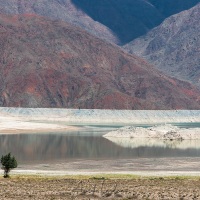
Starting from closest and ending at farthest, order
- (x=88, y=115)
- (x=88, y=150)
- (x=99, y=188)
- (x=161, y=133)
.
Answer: (x=99, y=188) → (x=88, y=150) → (x=161, y=133) → (x=88, y=115)

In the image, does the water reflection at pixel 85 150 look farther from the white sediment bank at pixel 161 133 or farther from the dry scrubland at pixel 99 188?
the dry scrubland at pixel 99 188

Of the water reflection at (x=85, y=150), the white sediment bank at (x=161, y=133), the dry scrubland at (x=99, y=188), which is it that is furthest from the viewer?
the white sediment bank at (x=161, y=133)

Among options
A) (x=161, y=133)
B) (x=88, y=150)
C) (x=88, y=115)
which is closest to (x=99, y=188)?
(x=88, y=150)

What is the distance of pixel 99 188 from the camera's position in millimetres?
32844

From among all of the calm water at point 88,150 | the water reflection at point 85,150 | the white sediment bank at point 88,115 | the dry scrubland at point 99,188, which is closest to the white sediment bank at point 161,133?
the calm water at point 88,150

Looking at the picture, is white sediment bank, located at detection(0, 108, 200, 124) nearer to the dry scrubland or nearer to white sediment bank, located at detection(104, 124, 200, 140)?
white sediment bank, located at detection(104, 124, 200, 140)

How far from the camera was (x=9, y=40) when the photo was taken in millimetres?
195500

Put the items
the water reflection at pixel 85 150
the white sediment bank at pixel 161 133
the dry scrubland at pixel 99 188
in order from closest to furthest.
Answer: the dry scrubland at pixel 99 188 → the water reflection at pixel 85 150 → the white sediment bank at pixel 161 133

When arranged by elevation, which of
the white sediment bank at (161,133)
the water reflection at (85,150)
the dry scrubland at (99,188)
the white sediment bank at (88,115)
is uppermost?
the white sediment bank at (88,115)

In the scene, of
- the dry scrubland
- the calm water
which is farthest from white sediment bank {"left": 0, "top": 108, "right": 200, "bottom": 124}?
the dry scrubland

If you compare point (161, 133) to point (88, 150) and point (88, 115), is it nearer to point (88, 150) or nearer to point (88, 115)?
point (88, 150)

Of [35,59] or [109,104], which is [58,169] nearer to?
[109,104]

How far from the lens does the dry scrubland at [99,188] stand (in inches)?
1193

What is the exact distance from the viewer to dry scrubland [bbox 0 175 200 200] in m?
30.3
